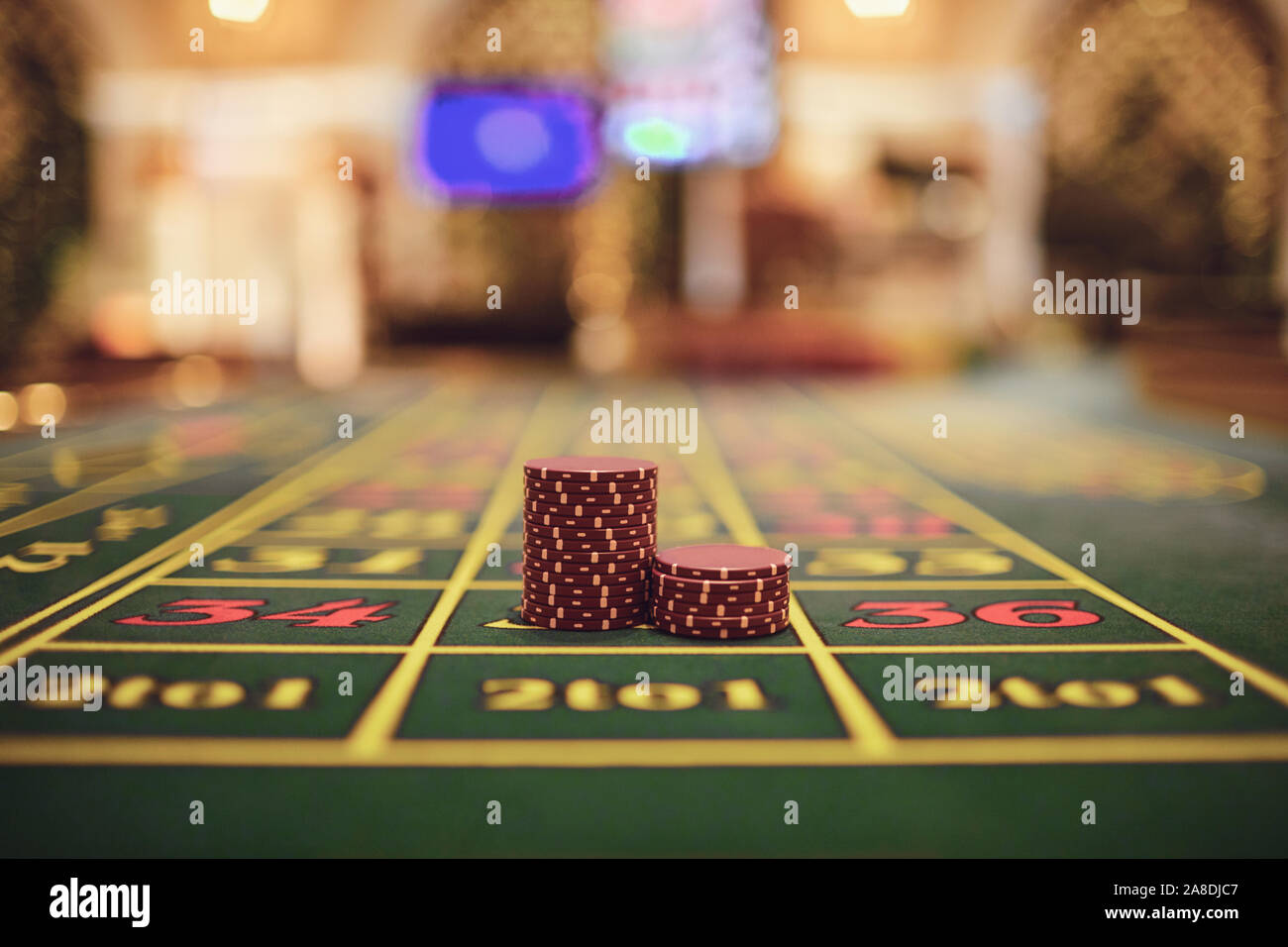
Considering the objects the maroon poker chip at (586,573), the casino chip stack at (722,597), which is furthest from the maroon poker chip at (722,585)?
the maroon poker chip at (586,573)

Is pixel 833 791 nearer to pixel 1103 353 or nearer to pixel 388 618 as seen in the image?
pixel 388 618

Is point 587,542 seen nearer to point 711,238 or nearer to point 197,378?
point 197,378

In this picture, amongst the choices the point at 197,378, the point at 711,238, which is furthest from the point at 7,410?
the point at 711,238

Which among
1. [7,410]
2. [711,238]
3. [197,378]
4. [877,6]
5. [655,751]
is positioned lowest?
[655,751]

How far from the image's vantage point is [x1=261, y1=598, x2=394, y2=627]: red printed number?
3.71 metres

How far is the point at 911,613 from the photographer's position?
12.8 feet

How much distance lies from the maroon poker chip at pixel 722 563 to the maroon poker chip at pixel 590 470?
25 cm

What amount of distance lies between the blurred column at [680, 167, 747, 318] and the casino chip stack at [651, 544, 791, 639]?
11696 mm

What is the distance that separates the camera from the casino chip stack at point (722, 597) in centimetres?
353

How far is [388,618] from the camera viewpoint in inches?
148

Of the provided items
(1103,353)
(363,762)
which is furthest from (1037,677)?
(1103,353)

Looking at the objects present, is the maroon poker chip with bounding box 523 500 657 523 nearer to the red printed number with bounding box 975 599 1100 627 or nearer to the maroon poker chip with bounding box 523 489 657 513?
the maroon poker chip with bounding box 523 489 657 513

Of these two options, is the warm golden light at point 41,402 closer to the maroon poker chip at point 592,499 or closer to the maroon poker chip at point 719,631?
the maroon poker chip at point 592,499

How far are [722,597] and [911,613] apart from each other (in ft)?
2.27
